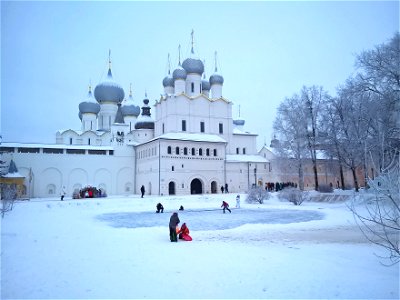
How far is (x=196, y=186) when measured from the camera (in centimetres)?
3616

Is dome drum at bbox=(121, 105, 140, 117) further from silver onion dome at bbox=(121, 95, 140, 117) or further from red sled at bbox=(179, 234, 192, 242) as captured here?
red sled at bbox=(179, 234, 192, 242)

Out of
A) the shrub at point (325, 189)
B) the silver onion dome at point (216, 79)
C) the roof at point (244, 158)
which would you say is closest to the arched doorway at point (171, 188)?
the roof at point (244, 158)

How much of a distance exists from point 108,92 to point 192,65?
13802 mm

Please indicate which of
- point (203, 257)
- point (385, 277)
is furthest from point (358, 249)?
point (203, 257)

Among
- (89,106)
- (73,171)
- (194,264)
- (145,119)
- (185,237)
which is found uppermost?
(89,106)

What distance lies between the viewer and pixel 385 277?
21.4 feet

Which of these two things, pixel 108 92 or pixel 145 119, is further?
pixel 108 92

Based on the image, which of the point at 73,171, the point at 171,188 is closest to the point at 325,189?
the point at 171,188

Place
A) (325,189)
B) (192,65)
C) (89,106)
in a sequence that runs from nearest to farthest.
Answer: (325,189), (192,65), (89,106)

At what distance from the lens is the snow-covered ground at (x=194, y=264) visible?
5.86 meters

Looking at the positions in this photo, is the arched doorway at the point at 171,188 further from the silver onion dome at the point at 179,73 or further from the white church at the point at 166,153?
the silver onion dome at the point at 179,73

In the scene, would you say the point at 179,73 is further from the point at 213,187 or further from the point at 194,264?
the point at 194,264

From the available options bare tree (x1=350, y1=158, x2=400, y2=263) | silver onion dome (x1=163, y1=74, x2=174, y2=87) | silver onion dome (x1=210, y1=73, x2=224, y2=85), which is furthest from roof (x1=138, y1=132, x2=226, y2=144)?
bare tree (x1=350, y1=158, x2=400, y2=263)

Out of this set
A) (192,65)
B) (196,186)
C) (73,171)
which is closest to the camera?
(196,186)
